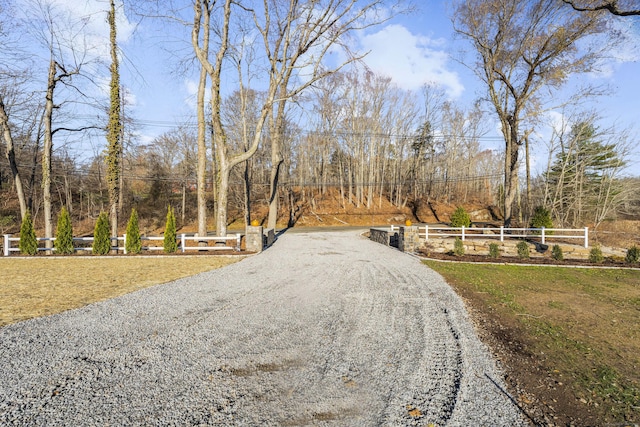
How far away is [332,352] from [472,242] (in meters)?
12.6

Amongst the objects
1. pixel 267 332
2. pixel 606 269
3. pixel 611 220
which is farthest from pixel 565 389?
pixel 611 220

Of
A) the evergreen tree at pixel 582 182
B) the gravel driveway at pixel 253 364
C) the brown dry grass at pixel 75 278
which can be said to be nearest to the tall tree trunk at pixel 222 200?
the brown dry grass at pixel 75 278

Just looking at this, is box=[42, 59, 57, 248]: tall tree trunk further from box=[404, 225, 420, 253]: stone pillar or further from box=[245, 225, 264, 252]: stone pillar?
box=[404, 225, 420, 253]: stone pillar

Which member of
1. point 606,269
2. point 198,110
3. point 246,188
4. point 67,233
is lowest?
point 606,269

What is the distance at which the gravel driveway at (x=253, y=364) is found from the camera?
232 cm

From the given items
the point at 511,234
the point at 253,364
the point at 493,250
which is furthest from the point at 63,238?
the point at 511,234

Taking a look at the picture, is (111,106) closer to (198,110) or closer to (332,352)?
(198,110)

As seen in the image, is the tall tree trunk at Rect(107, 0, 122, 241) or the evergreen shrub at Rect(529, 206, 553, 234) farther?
the evergreen shrub at Rect(529, 206, 553, 234)

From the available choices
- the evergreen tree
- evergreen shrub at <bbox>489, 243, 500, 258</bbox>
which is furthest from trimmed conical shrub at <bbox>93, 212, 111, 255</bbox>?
the evergreen tree

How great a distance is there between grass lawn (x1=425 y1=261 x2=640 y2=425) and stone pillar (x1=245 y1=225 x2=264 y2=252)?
692 cm

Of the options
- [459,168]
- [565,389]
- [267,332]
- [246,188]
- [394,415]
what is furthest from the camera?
[459,168]

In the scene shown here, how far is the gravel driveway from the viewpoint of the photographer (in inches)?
Result: 91.5

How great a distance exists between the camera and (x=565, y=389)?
2.73 metres

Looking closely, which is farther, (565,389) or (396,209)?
(396,209)
